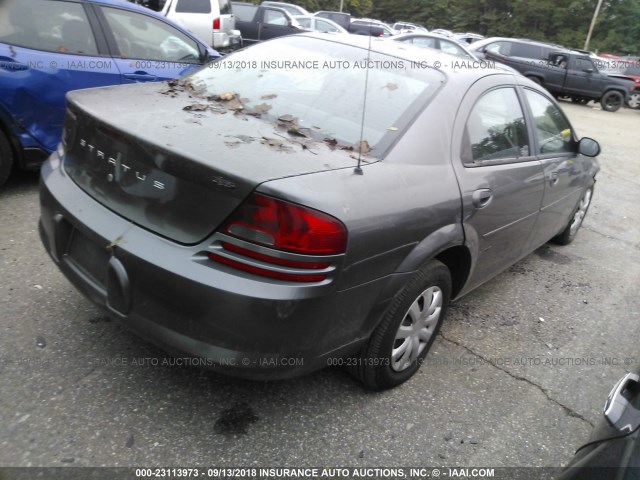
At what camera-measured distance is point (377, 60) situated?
2.96 metres

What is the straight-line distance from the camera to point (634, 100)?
18797 millimetres

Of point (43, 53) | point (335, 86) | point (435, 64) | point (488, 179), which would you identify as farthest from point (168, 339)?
point (43, 53)

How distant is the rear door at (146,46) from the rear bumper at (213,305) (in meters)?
2.94

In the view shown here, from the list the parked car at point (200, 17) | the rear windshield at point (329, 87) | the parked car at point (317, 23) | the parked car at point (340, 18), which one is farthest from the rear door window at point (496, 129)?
the parked car at point (340, 18)

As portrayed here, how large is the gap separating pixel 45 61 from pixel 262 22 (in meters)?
12.6

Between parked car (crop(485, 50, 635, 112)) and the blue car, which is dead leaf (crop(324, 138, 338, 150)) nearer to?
the blue car

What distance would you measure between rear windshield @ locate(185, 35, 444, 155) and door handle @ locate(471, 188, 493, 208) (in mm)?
551

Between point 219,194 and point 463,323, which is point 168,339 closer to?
point 219,194

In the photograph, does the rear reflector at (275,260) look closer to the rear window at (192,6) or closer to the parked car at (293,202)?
the parked car at (293,202)

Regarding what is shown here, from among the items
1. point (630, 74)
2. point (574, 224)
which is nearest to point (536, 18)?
point (630, 74)

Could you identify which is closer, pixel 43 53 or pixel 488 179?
pixel 488 179

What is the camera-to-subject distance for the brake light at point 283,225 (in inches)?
74.2

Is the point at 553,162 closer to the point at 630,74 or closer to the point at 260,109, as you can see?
the point at 260,109

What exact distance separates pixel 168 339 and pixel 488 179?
6.12ft
